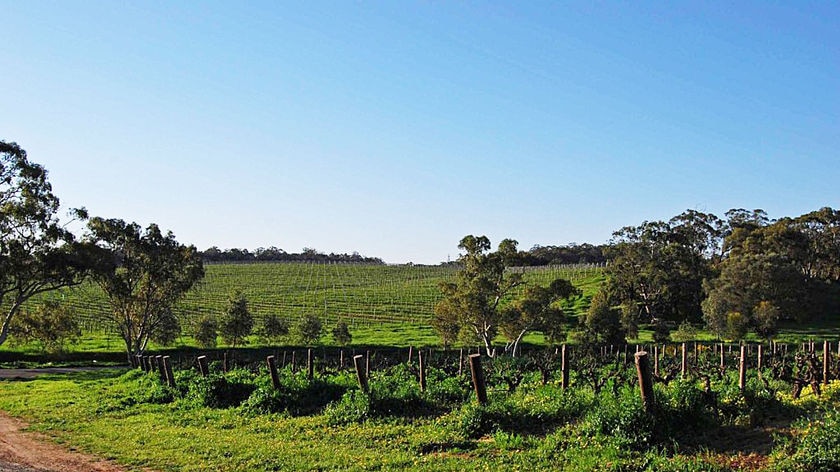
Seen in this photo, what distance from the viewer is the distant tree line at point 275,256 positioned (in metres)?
167

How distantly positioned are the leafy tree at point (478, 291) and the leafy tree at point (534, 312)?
89cm

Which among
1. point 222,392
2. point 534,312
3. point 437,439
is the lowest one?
point 222,392

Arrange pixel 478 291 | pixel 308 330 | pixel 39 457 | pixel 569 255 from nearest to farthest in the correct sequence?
pixel 39 457, pixel 478 291, pixel 308 330, pixel 569 255

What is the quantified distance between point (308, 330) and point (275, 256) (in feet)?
418

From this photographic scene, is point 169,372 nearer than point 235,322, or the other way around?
point 169,372

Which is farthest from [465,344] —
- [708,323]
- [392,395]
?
[392,395]

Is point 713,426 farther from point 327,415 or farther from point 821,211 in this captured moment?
point 821,211

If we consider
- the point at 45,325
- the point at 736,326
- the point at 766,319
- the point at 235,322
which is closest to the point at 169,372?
the point at 45,325

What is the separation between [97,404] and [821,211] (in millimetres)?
90927

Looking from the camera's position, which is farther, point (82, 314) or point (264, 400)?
point (82, 314)

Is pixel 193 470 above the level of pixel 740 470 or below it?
below

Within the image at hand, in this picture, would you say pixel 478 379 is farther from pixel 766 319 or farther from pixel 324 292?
pixel 324 292

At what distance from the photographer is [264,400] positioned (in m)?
15.7

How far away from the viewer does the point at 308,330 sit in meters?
59.9
